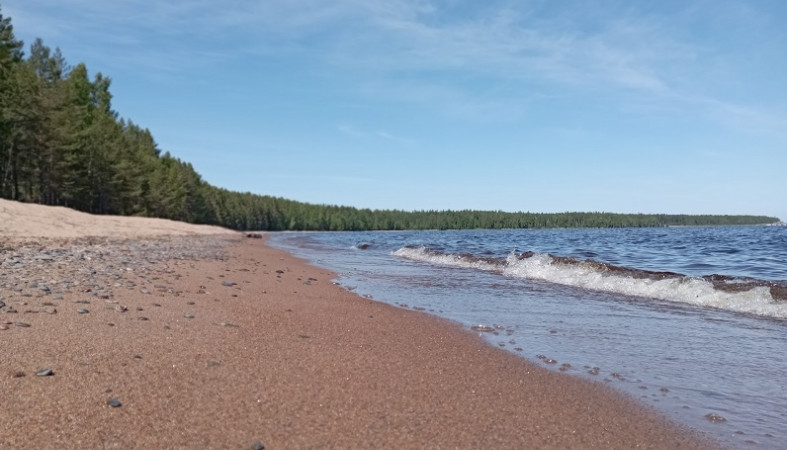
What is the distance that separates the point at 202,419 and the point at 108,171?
63863 mm

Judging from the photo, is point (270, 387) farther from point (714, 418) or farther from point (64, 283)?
point (64, 283)

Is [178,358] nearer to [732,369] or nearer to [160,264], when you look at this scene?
[732,369]

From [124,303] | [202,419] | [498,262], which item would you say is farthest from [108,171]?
[202,419]

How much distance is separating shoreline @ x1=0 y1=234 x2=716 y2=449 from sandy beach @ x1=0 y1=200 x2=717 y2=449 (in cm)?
2

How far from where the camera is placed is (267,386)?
470cm

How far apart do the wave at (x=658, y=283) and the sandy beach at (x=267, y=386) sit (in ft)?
23.8

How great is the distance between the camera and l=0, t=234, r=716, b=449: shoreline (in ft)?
12.3

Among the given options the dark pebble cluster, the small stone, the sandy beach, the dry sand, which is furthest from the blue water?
the dry sand

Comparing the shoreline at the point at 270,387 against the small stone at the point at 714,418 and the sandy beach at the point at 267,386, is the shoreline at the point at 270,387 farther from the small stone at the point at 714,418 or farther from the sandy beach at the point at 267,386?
the small stone at the point at 714,418

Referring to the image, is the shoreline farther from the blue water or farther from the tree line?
the tree line

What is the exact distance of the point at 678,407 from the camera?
4.94 m

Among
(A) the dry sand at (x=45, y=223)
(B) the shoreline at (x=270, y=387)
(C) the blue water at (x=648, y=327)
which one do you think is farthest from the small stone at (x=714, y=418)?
(A) the dry sand at (x=45, y=223)

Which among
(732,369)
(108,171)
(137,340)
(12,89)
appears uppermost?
(12,89)

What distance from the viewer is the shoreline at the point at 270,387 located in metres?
3.76
